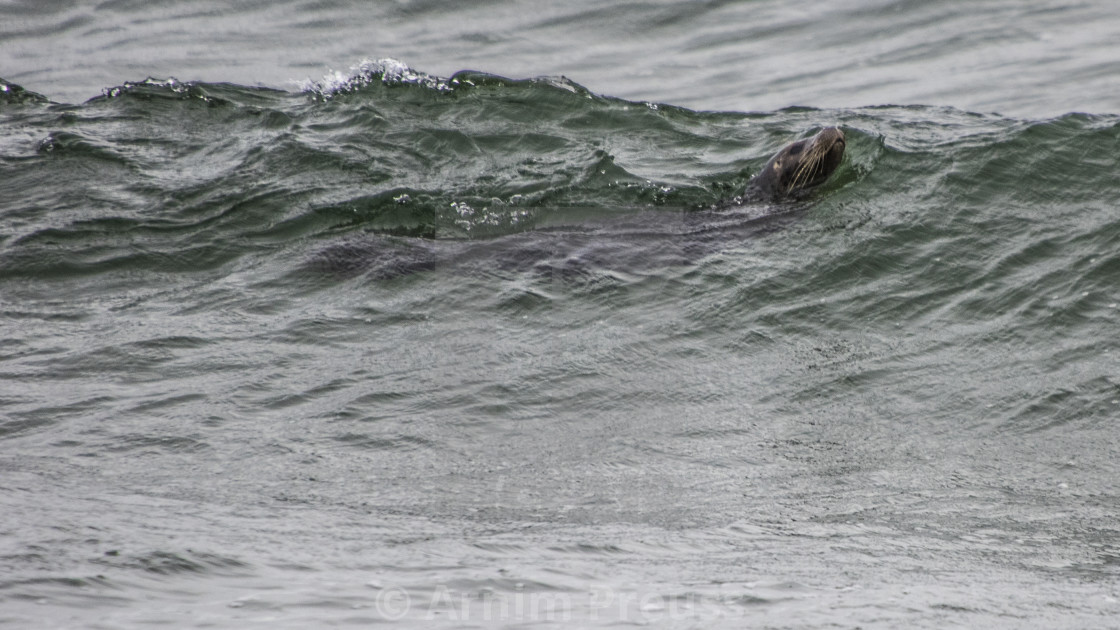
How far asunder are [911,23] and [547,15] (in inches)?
180

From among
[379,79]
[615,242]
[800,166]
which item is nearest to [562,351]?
[615,242]

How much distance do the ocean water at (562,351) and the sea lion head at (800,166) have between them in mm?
271

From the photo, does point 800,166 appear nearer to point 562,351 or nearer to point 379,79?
point 562,351

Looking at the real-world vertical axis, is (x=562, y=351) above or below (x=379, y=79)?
below

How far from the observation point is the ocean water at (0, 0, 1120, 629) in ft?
10.9

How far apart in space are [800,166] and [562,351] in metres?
3.14

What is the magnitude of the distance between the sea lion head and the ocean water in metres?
0.27

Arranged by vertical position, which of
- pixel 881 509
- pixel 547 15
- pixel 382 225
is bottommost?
pixel 881 509

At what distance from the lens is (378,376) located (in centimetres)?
582

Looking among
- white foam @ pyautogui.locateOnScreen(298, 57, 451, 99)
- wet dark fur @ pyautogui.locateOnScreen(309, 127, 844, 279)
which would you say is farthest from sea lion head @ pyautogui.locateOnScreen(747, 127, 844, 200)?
white foam @ pyautogui.locateOnScreen(298, 57, 451, 99)

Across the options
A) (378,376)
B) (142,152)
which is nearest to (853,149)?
(378,376)

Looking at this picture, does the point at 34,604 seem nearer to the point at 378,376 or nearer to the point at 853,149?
the point at 378,376

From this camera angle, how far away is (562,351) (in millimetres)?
6188

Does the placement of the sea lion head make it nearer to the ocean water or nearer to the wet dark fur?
the wet dark fur
